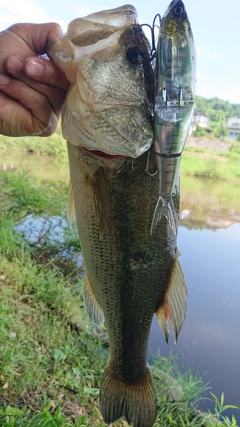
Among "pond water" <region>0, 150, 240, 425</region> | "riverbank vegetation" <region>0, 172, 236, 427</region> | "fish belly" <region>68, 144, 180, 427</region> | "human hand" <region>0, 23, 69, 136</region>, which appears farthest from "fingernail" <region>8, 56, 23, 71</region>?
"pond water" <region>0, 150, 240, 425</region>

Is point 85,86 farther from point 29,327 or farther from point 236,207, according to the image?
point 236,207

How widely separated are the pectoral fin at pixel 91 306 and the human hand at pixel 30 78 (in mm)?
741

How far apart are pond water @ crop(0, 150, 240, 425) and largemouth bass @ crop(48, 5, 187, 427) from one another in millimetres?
2439

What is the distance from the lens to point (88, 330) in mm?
4109

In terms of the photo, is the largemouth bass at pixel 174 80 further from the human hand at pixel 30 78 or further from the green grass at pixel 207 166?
the green grass at pixel 207 166

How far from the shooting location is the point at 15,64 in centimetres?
135

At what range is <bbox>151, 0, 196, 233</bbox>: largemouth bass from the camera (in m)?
0.98

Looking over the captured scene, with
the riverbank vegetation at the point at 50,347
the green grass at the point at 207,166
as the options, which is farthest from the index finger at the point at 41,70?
the green grass at the point at 207,166

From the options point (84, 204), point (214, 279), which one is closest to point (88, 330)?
point (214, 279)

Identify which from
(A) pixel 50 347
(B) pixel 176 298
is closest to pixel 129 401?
(B) pixel 176 298

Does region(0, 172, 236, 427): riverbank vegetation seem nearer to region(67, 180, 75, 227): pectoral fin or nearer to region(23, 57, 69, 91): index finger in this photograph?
region(67, 180, 75, 227): pectoral fin

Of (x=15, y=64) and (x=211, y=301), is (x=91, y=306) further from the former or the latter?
(x=211, y=301)

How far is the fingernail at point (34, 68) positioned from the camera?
1.27 metres

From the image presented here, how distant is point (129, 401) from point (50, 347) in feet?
6.69
